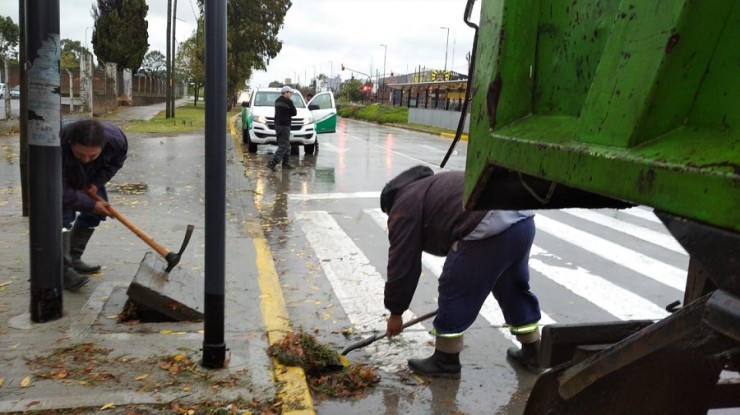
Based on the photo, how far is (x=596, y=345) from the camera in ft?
7.88

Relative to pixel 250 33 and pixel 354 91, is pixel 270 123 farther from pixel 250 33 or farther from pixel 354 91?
pixel 354 91

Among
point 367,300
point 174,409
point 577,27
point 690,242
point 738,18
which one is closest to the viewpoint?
point 738,18

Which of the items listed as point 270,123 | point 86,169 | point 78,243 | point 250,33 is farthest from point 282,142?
point 250,33

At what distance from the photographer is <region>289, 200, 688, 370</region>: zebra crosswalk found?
16.5 ft

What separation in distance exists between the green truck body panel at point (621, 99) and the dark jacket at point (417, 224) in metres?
1.57

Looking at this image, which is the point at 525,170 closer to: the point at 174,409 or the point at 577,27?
the point at 577,27

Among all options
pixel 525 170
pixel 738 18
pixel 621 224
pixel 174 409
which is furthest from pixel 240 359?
pixel 621 224

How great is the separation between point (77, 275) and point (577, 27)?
4424 millimetres

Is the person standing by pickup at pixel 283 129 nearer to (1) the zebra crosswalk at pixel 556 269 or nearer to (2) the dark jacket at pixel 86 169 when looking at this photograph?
(1) the zebra crosswalk at pixel 556 269

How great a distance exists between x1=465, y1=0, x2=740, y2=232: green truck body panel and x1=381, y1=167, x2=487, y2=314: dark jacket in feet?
5.14

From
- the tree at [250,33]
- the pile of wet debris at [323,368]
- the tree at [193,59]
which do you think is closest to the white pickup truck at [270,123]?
the pile of wet debris at [323,368]

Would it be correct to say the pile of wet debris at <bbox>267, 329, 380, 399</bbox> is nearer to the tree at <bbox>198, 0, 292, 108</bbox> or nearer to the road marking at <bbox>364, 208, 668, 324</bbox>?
the road marking at <bbox>364, 208, 668, 324</bbox>

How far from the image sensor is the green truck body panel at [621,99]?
1298 mm

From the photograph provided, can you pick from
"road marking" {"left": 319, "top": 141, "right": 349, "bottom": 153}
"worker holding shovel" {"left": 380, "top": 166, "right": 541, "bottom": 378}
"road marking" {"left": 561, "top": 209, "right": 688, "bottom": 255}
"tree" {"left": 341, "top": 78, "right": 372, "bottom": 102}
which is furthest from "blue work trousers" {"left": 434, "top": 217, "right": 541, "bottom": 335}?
"tree" {"left": 341, "top": 78, "right": 372, "bottom": 102}
